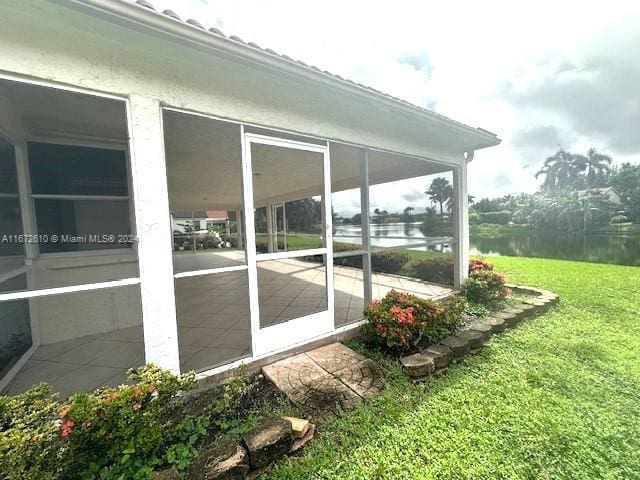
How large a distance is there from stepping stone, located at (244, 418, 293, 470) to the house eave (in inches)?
109

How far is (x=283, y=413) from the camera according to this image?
2031 millimetres

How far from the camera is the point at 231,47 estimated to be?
6.72 feet

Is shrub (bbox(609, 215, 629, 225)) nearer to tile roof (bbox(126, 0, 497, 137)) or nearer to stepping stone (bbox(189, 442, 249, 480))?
tile roof (bbox(126, 0, 497, 137))

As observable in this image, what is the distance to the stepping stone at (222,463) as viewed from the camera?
4.93ft

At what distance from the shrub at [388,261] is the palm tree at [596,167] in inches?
1667

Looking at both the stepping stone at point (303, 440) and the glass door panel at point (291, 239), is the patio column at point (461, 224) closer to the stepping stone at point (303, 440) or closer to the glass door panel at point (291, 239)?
the glass door panel at point (291, 239)

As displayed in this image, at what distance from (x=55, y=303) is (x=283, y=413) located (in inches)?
121

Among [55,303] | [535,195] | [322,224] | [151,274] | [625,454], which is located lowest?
[625,454]

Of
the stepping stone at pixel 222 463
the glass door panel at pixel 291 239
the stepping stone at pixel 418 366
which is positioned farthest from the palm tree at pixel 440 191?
the stepping stone at pixel 222 463

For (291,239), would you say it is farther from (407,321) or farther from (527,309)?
(527,309)

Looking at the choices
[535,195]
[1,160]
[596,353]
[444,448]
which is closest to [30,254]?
[1,160]

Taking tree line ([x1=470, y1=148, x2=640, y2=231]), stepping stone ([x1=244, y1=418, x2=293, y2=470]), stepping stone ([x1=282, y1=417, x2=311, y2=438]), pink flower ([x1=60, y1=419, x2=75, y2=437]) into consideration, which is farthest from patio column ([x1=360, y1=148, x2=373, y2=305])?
tree line ([x1=470, y1=148, x2=640, y2=231])

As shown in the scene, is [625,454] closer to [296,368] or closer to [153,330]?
[296,368]

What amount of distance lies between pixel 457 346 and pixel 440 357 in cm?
33
